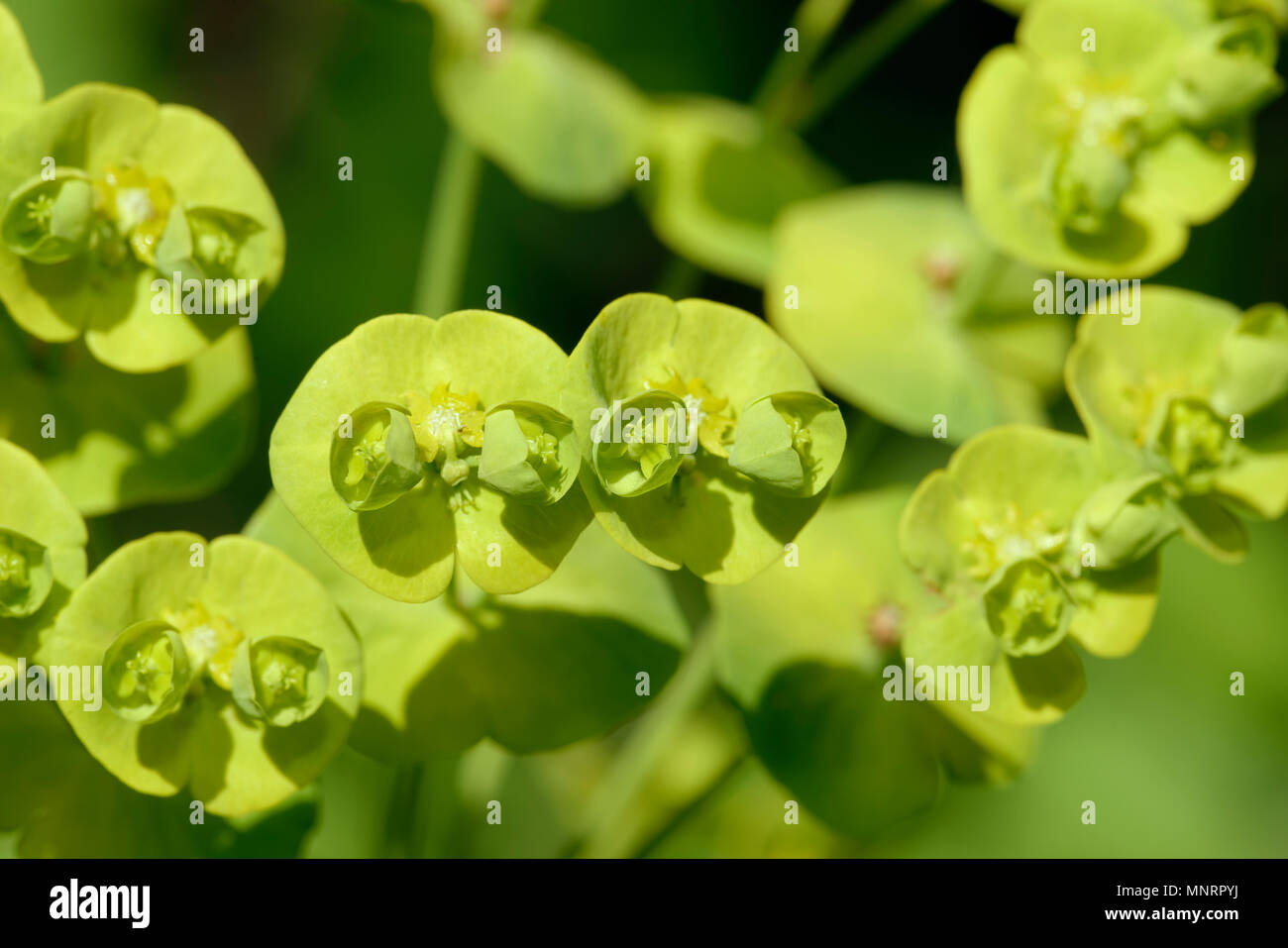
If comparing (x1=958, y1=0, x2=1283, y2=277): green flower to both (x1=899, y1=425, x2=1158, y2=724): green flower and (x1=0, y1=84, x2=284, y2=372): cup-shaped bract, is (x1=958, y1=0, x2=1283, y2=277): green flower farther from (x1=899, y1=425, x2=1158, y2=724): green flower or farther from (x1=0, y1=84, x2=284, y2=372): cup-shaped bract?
(x1=0, y1=84, x2=284, y2=372): cup-shaped bract

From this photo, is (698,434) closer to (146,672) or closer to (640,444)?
(640,444)

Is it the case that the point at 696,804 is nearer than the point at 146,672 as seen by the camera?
No

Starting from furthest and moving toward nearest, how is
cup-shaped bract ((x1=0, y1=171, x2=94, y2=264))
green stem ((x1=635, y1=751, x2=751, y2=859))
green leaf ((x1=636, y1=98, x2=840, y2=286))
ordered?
1. green leaf ((x1=636, y1=98, x2=840, y2=286))
2. green stem ((x1=635, y1=751, x2=751, y2=859))
3. cup-shaped bract ((x1=0, y1=171, x2=94, y2=264))

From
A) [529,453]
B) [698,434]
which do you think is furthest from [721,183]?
[529,453]

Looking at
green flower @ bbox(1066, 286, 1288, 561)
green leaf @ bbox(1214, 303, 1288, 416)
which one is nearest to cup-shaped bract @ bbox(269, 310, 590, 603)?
green flower @ bbox(1066, 286, 1288, 561)

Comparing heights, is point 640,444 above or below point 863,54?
below
